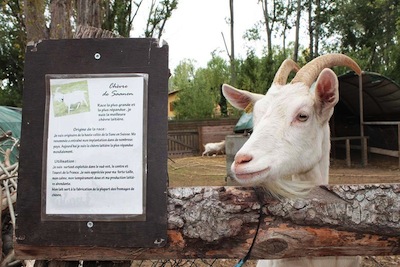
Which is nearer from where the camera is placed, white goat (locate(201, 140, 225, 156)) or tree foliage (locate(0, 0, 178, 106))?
tree foliage (locate(0, 0, 178, 106))

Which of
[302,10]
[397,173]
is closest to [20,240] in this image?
[397,173]

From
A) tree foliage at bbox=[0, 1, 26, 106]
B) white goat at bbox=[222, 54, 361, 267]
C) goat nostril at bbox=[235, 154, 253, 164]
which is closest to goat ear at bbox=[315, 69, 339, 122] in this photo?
white goat at bbox=[222, 54, 361, 267]

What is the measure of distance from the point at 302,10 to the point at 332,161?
20308mm

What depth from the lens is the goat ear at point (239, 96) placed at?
112 inches

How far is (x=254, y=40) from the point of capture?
33125mm

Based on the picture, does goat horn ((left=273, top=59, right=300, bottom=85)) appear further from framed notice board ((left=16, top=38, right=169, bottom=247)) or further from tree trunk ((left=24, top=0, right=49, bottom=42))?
tree trunk ((left=24, top=0, right=49, bottom=42))

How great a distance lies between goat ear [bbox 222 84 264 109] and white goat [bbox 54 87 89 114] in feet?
4.68

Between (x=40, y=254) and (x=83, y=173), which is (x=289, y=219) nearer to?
(x=83, y=173)

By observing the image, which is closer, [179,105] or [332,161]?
[332,161]

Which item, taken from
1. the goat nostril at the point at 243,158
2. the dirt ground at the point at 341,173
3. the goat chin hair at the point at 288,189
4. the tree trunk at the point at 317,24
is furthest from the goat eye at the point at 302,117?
the tree trunk at the point at 317,24

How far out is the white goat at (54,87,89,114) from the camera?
1581 mm

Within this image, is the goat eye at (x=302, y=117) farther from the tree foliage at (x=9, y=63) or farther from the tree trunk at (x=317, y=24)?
the tree trunk at (x=317, y=24)

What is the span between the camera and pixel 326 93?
2381 mm

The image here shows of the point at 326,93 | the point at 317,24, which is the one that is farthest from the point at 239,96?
the point at 317,24
